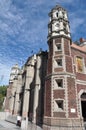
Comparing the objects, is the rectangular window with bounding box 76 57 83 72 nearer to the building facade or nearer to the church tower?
the building facade

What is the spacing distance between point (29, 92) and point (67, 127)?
1314 cm

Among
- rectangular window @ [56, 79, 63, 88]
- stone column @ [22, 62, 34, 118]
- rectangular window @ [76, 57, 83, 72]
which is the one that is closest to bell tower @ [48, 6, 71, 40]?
rectangular window @ [76, 57, 83, 72]

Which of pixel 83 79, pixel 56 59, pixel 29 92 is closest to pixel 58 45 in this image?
pixel 56 59

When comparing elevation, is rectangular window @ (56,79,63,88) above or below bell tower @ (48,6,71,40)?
below

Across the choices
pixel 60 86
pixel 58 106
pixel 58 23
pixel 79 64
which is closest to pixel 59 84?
pixel 60 86

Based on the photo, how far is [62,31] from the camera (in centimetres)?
2119

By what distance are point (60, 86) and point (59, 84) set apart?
454 mm

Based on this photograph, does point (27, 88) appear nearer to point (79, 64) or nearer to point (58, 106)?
point (58, 106)

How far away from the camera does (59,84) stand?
1820 centimetres

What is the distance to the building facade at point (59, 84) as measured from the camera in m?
15.5

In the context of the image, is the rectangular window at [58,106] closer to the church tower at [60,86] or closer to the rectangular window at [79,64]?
the church tower at [60,86]

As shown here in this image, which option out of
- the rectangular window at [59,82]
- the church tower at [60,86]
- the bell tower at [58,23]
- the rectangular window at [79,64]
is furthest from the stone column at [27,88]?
the rectangular window at [79,64]

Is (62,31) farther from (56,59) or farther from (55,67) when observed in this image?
(55,67)

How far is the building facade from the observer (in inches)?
610
